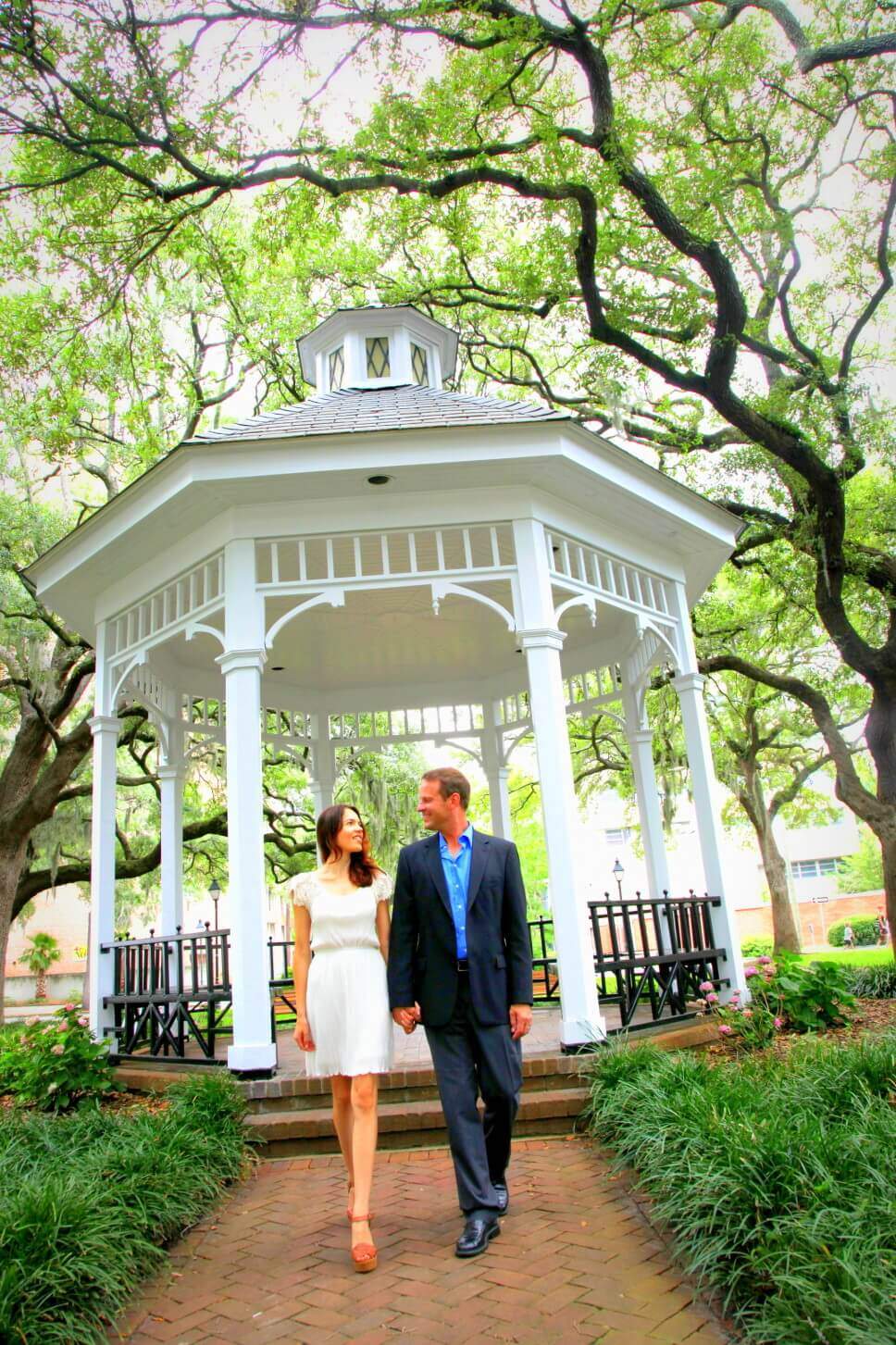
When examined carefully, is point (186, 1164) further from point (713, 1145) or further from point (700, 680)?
point (700, 680)

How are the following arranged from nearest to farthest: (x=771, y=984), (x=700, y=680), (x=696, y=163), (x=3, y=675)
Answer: (x=771, y=984) < (x=700, y=680) < (x=696, y=163) < (x=3, y=675)

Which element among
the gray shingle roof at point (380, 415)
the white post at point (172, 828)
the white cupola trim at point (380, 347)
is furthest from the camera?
the white cupola trim at point (380, 347)

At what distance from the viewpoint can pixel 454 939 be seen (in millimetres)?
4004

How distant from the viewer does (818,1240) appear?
9.52 feet

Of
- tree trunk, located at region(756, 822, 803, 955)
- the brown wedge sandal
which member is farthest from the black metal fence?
tree trunk, located at region(756, 822, 803, 955)

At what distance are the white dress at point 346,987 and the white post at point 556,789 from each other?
98.3 inches

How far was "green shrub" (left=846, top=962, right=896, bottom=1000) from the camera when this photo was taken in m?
10.7

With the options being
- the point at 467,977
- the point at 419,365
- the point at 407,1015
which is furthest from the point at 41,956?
the point at 467,977

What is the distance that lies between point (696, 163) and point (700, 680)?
220 inches

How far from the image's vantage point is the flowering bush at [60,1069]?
21.4ft

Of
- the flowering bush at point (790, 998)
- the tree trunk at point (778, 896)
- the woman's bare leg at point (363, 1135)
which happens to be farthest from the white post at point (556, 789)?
the tree trunk at point (778, 896)

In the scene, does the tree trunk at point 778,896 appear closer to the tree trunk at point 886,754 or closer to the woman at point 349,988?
the tree trunk at point 886,754

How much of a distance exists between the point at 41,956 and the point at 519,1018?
32.5 m

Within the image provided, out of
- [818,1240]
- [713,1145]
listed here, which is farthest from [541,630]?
[818,1240]
